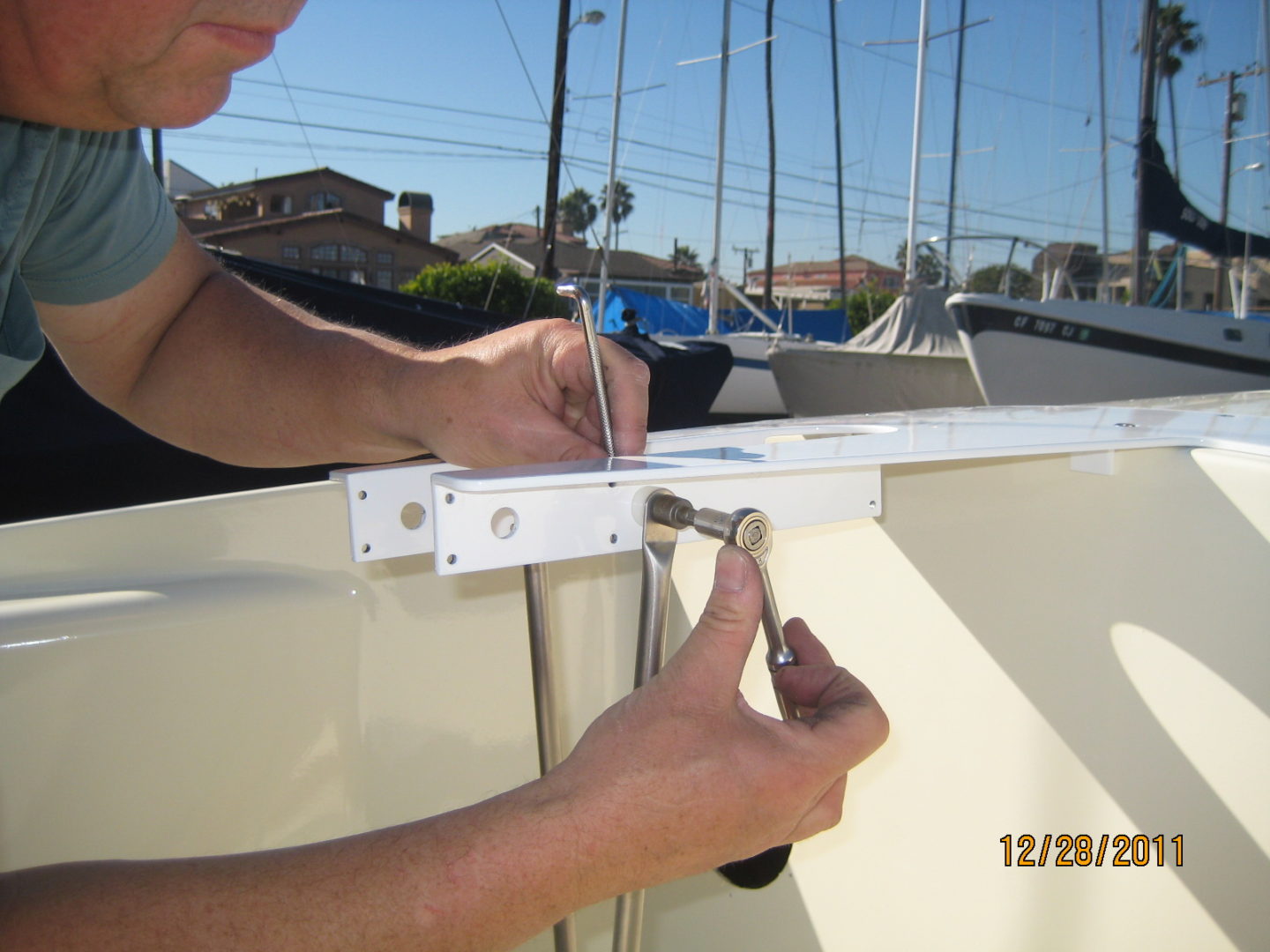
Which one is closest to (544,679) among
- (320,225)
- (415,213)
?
(320,225)

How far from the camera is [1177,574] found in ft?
3.40

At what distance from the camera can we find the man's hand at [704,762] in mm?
538

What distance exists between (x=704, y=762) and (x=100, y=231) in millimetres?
886

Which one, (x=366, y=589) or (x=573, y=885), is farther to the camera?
(x=366, y=589)

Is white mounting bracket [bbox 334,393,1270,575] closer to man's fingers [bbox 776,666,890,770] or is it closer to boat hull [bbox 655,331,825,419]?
man's fingers [bbox 776,666,890,770]

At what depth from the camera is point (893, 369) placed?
6180mm

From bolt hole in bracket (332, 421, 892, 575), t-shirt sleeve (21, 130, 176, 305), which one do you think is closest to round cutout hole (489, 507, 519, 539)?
bolt hole in bracket (332, 421, 892, 575)

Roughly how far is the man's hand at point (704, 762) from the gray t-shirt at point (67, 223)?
27.1 inches

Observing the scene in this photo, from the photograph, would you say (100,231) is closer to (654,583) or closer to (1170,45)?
(654,583)

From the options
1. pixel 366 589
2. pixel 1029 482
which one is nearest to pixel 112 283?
pixel 366 589

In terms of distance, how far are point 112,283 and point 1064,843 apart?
1.33m

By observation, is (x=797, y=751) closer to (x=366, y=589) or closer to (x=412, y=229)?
(x=366, y=589)

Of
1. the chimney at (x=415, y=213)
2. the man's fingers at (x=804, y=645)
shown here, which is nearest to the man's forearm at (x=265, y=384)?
the man's fingers at (x=804, y=645)
